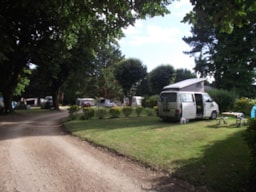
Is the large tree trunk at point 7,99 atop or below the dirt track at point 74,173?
atop

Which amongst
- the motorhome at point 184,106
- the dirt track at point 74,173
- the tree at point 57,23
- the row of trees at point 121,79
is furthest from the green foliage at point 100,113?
the row of trees at point 121,79

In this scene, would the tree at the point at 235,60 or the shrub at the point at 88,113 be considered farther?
the tree at the point at 235,60

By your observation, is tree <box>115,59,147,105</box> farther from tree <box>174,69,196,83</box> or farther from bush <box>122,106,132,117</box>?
bush <box>122,106,132,117</box>

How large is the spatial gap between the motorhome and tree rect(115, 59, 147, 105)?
3063cm

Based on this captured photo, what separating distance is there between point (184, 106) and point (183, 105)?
0.37 ft

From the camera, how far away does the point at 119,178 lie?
6848 mm

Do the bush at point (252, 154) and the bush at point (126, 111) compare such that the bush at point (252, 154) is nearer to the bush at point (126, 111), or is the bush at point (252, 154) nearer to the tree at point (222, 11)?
the tree at point (222, 11)

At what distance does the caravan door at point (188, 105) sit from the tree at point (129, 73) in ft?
104

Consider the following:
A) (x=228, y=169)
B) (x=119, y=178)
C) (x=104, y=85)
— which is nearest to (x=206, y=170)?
(x=228, y=169)

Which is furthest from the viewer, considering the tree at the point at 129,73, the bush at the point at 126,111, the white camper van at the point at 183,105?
the tree at the point at 129,73

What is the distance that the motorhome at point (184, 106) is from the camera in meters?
18.3

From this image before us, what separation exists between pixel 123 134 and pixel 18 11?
12028 millimetres

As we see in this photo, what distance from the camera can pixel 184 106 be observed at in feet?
60.5

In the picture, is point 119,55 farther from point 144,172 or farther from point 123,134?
point 144,172
